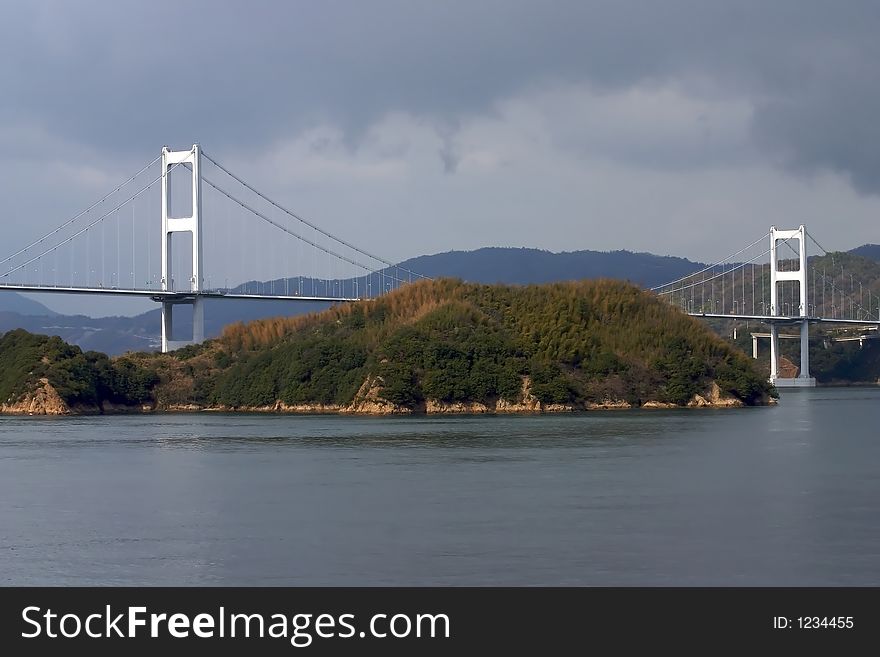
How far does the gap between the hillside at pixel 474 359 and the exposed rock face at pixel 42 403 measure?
5785 mm

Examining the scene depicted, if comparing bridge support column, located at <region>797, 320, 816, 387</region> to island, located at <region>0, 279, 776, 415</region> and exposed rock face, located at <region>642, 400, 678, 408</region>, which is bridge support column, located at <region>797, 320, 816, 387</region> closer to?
island, located at <region>0, 279, 776, 415</region>

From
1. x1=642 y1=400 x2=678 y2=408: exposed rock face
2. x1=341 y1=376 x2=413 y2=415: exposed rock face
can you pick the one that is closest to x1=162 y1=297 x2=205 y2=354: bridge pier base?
x1=341 y1=376 x2=413 y2=415: exposed rock face

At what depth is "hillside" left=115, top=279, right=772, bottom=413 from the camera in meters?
50.6

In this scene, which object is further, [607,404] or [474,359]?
[607,404]

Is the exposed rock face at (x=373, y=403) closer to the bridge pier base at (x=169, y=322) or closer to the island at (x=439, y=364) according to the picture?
the island at (x=439, y=364)

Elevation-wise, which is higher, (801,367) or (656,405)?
(801,367)

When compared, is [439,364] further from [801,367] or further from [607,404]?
[801,367]

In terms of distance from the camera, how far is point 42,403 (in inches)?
2121

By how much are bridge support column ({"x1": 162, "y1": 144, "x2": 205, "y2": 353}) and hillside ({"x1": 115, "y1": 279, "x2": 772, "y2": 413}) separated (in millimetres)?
4396

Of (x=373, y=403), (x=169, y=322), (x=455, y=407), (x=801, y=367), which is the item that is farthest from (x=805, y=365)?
(x=373, y=403)

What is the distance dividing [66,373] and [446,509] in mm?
37165

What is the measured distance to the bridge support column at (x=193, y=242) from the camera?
6419 centimetres
